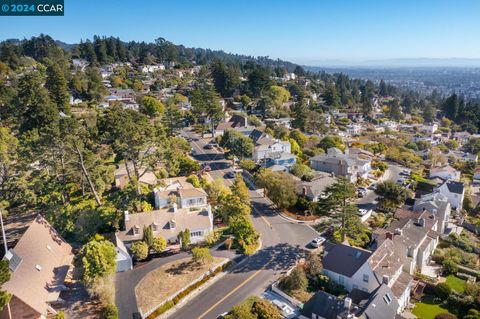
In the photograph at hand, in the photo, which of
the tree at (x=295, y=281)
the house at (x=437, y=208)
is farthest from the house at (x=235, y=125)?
the tree at (x=295, y=281)

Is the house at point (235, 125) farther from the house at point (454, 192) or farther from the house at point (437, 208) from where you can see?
the house at point (437, 208)

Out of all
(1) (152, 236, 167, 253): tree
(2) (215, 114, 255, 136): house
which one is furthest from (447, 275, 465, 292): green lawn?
(2) (215, 114, 255, 136): house

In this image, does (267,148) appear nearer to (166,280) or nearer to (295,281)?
(295,281)

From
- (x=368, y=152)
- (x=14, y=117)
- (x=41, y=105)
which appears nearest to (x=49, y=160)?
(x=41, y=105)

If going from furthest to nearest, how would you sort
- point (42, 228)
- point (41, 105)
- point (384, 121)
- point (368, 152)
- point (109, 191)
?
point (384, 121), point (368, 152), point (41, 105), point (109, 191), point (42, 228)

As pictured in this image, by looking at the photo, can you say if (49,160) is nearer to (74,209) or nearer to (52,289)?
(74,209)

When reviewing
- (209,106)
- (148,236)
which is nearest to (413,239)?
(148,236)

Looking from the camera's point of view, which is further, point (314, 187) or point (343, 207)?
point (314, 187)
